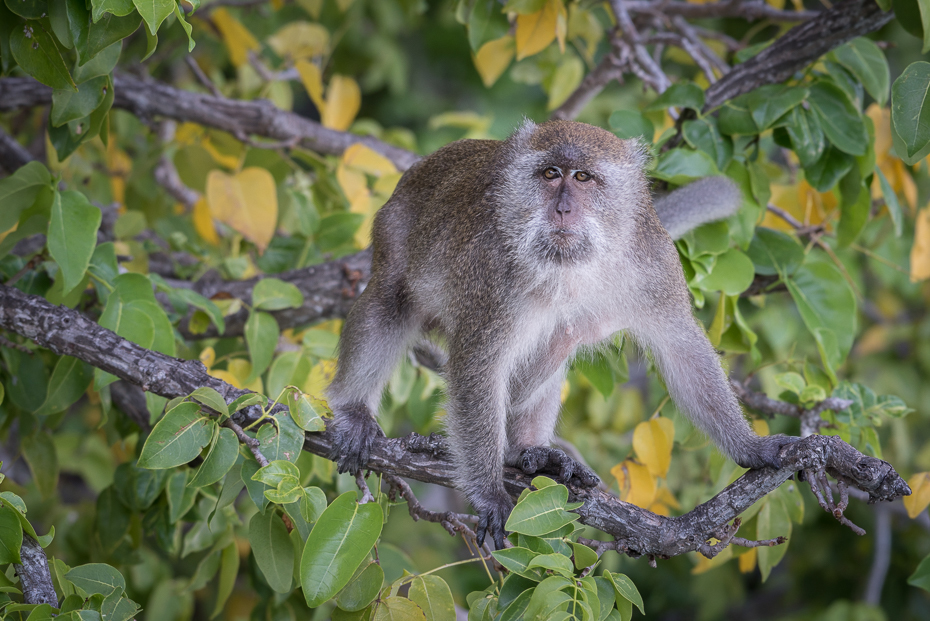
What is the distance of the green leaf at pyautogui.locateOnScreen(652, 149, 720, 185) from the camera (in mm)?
2904

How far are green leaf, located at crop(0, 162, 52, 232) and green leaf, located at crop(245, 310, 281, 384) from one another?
81 centimetres

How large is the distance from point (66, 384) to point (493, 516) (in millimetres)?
1494

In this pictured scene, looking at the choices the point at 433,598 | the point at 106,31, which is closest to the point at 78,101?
the point at 106,31

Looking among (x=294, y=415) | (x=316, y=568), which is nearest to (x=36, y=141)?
(x=294, y=415)

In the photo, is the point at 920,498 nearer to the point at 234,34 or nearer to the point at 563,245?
the point at 563,245

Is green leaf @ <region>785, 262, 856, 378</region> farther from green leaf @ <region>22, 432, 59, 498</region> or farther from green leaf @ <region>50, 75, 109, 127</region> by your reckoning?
green leaf @ <region>22, 432, 59, 498</region>

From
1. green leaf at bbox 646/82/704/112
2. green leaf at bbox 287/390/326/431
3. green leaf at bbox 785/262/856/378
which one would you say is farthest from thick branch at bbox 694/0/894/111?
green leaf at bbox 287/390/326/431

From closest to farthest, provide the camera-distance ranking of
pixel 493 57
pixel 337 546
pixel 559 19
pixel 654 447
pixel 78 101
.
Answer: pixel 337 546 < pixel 78 101 < pixel 654 447 < pixel 559 19 < pixel 493 57

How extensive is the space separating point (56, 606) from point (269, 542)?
22.2 inches

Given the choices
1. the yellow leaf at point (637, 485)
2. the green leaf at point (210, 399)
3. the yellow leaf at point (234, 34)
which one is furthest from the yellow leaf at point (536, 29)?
the green leaf at point (210, 399)

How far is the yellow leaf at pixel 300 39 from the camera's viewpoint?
14.0 ft

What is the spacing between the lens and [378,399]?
3023 mm

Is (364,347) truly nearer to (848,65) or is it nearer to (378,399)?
(378,399)

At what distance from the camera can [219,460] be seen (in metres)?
2.00
